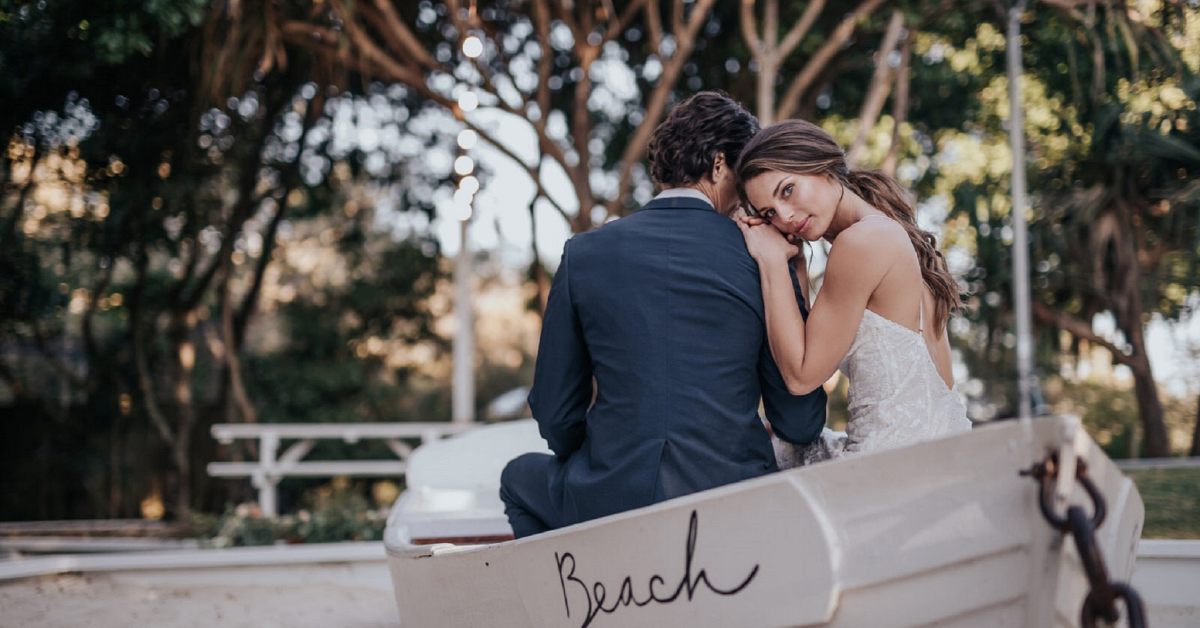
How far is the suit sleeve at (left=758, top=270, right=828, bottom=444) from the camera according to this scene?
7.08ft

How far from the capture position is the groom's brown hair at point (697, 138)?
89.7 inches

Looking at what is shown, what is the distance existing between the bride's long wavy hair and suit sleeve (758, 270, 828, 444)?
286 millimetres

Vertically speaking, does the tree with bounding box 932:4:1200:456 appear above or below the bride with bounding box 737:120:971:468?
above

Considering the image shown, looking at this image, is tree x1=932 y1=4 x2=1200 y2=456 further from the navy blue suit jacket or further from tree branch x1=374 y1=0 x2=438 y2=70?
the navy blue suit jacket

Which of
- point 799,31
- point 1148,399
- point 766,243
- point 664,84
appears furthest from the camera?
point 1148,399

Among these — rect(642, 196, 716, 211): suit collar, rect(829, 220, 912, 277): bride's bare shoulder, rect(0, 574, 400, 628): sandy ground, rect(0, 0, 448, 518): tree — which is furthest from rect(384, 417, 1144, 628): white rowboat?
rect(0, 0, 448, 518): tree

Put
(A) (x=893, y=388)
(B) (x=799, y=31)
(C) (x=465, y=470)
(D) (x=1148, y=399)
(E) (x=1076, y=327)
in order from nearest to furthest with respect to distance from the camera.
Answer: (A) (x=893, y=388) → (C) (x=465, y=470) → (B) (x=799, y=31) → (D) (x=1148, y=399) → (E) (x=1076, y=327)

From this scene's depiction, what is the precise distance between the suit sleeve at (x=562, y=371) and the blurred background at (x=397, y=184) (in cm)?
520

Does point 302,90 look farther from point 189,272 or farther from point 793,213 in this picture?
point 793,213

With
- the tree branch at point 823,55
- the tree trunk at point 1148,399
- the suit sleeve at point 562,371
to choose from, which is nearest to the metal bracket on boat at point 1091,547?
the suit sleeve at point 562,371

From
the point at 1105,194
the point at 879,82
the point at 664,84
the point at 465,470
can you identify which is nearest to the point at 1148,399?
the point at 1105,194

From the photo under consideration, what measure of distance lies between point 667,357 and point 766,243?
15.5 inches

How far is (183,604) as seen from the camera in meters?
4.98

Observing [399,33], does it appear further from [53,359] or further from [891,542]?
[53,359]
